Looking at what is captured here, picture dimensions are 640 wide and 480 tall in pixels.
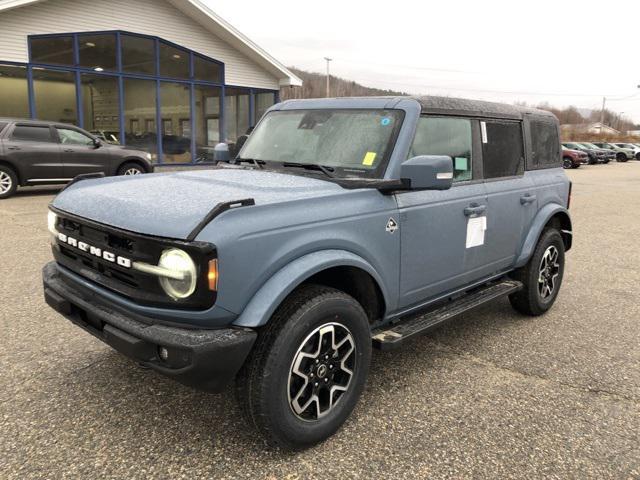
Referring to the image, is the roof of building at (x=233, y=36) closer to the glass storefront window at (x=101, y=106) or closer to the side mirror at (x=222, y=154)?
the glass storefront window at (x=101, y=106)

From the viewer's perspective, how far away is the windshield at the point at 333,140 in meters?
3.25

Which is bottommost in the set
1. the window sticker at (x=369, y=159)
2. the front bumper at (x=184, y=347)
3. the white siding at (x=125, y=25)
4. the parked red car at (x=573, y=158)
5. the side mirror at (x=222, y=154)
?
the parked red car at (x=573, y=158)

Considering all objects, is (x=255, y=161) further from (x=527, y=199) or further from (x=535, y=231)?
(x=535, y=231)

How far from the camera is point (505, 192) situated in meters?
4.07

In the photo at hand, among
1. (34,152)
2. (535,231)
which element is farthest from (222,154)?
(34,152)

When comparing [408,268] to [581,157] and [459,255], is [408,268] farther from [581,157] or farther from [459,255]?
[581,157]

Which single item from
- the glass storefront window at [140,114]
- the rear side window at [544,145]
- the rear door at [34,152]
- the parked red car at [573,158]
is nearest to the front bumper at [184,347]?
the rear side window at [544,145]

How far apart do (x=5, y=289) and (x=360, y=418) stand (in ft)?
13.1

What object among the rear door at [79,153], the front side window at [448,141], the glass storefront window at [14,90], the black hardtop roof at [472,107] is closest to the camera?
the front side window at [448,141]

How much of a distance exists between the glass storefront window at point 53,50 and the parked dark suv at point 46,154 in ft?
16.5

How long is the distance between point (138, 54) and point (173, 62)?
134 centimetres

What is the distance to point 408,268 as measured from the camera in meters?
3.21

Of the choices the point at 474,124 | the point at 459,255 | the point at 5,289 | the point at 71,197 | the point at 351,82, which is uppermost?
the point at 351,82

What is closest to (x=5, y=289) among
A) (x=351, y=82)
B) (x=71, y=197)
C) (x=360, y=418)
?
(x=71, y=197)
